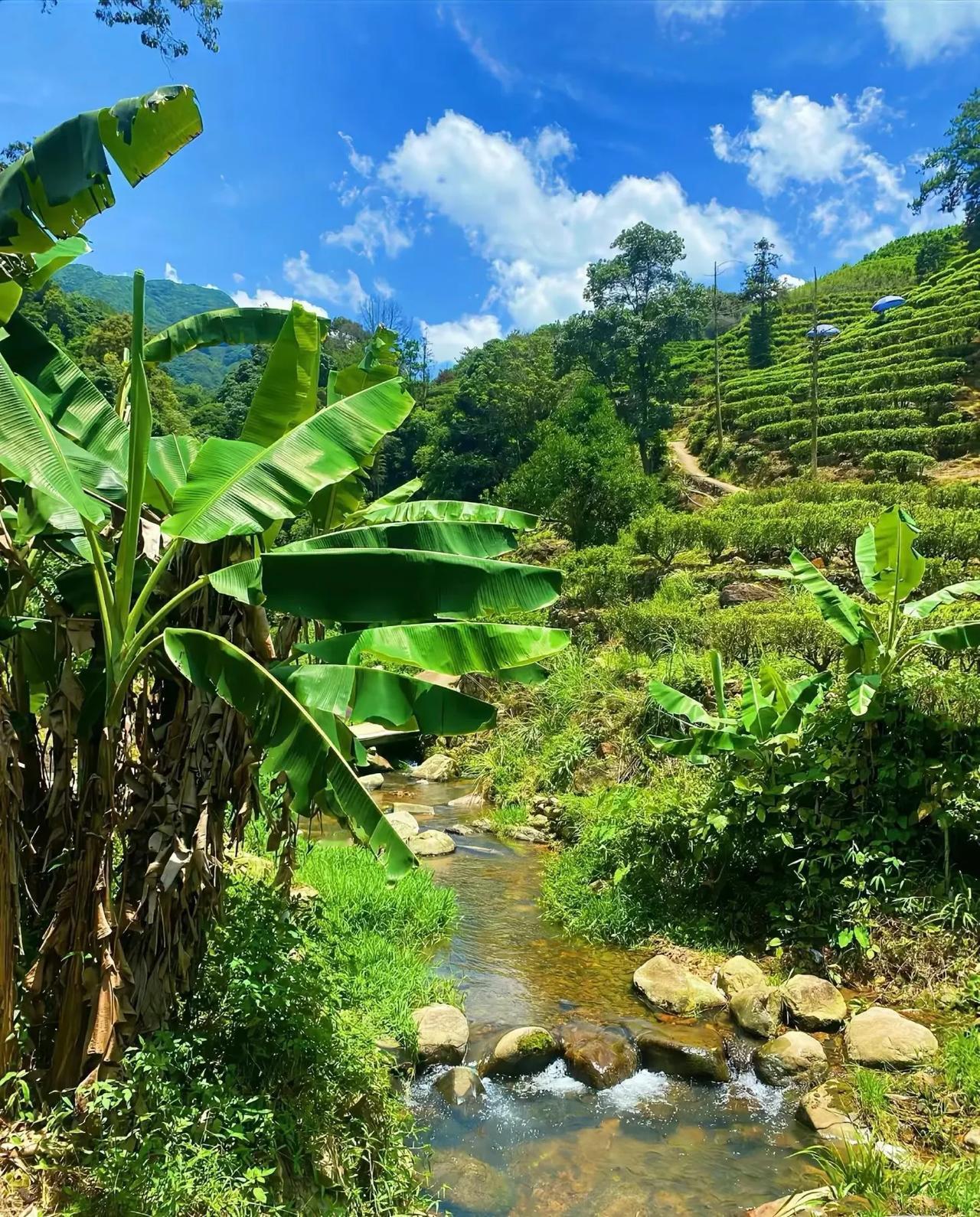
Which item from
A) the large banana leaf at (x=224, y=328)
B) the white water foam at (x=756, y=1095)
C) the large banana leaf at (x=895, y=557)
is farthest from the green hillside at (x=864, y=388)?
the large banana leaf at (x=224, y=328)

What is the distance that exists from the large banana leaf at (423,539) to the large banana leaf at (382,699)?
561 millimetres

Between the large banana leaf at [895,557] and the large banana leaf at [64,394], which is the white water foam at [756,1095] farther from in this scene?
the large banana leaf at [64,394]

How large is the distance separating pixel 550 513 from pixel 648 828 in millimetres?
17272

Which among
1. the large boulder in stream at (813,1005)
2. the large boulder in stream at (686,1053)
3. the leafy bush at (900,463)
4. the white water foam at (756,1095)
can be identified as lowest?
the white water foam at (756,1095)

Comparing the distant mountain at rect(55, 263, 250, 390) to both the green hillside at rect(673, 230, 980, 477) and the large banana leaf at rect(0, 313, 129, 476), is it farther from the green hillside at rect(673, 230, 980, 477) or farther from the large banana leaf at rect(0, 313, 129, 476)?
the large banana leaf at rect(0, 313, 129, 476)

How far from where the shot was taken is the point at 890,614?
671 centimetres

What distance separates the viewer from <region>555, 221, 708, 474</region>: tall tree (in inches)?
1391

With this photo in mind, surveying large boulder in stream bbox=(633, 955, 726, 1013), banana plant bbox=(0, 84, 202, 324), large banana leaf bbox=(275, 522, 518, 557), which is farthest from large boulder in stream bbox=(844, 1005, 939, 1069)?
banana plant bbox=(0, 84, 202, 324)

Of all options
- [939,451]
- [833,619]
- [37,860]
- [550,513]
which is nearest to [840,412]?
[939,451]

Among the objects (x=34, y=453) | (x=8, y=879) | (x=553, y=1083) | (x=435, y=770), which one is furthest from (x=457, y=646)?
(x=435, y=770)

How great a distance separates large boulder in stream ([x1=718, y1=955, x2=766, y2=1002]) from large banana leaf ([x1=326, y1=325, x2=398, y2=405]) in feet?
17.4

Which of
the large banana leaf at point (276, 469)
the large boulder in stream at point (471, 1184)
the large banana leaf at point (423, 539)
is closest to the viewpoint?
the large banana leaf at point (276, 469)

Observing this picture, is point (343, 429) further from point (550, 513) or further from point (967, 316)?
point (967, 316)

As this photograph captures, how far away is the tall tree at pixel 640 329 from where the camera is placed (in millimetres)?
35344
